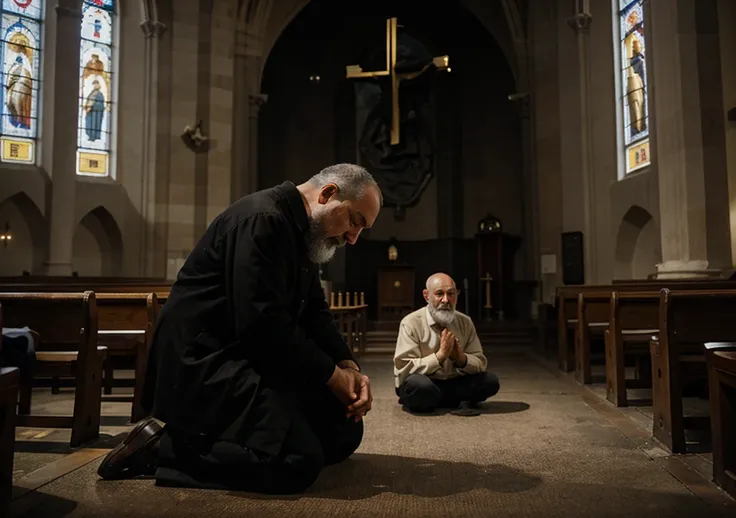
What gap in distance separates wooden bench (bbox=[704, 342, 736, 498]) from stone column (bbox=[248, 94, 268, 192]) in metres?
12.0

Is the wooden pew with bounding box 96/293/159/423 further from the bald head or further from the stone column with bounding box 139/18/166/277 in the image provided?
the stone column with bounding box 139/18/166/277

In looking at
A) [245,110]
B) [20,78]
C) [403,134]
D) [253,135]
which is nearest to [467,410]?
[20,78]

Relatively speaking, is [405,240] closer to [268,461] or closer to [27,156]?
[27,156]

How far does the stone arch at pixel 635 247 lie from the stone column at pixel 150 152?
29.5 ft

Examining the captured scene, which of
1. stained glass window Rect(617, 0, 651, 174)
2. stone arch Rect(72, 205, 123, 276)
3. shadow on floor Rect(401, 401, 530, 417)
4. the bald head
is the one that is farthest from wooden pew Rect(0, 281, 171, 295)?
stained glass window Rect(617, 0, 651, 174)

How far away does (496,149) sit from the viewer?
1545cm

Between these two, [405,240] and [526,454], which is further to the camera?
[405,240]

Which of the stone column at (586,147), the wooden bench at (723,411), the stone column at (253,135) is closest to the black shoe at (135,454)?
the wooden bench at (723,411)

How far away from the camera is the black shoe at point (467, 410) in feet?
13.3

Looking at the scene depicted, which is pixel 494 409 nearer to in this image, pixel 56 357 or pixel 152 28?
pixel 56 357

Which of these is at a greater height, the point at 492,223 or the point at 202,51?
the point at 202,51

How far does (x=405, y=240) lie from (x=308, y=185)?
12.7 m

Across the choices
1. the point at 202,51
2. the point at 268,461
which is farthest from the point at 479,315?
the point at 268,461

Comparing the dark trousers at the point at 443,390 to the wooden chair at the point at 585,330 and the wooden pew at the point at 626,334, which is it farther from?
the wooden chair at the point at 585,330
